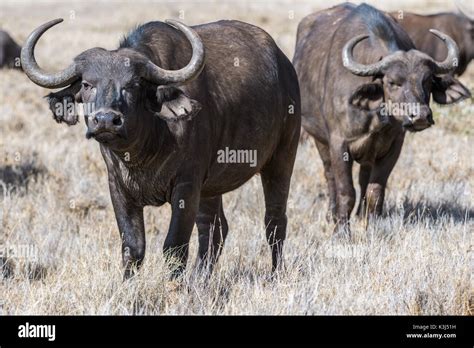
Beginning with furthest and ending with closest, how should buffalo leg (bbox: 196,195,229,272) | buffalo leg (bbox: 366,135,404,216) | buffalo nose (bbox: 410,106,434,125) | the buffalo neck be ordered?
buffalo leg (bbox: 366,135,404,216) < buffalo nose (bbox: 410,106,434,125) < buffalo leg (bbox: 196,195,229,272) < the buffalo neck

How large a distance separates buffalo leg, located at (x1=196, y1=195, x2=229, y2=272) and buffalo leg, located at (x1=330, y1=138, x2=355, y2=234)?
1.70 metres

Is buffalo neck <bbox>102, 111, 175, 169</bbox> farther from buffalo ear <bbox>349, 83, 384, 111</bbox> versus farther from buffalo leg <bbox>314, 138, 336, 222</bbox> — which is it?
buffalo leg <bbox>314, 138, 336, 222</bbox>

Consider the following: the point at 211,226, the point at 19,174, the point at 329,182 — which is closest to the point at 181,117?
the point at 211,226

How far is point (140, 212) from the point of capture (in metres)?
6.27

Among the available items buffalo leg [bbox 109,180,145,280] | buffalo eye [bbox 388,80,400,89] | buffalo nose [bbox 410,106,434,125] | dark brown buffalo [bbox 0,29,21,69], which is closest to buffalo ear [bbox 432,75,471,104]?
buffalo eye [bbox 388,80,400,89]

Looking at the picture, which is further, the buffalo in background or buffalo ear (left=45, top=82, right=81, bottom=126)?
the buffalo in background

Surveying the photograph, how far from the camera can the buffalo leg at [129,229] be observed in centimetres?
614

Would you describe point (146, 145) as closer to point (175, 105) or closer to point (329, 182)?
point (175, 105)

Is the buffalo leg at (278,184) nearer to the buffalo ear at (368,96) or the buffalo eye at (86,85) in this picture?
the buffalo ear at (368,96)

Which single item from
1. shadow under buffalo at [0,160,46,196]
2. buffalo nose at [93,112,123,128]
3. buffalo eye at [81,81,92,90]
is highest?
buffalo eye at [81,81,92,90]

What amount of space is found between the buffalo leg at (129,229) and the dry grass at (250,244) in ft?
0.47

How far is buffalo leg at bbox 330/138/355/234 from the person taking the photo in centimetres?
877

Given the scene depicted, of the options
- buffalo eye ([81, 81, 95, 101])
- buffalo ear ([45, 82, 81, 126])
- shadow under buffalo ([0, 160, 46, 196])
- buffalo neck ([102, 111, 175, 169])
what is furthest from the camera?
shadow under buffalo ([0, 160, 46, 196])

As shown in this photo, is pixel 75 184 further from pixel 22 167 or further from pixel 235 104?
pixel 235 104
